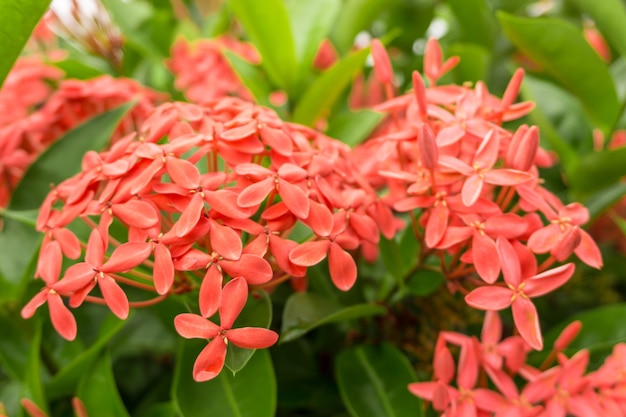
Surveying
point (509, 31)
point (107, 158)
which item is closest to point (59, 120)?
point (107, 158)

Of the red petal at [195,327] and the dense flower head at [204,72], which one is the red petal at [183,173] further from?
the dense flower head at [204,72]

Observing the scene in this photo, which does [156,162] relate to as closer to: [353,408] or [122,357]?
[353,408]

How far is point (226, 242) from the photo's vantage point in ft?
1.52

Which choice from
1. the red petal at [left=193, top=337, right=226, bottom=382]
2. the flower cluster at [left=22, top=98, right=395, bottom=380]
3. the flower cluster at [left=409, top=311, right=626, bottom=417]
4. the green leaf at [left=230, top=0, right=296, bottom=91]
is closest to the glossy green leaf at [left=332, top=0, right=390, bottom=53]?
the green leaf at [left=230, top=0, right=296, bottom=91]

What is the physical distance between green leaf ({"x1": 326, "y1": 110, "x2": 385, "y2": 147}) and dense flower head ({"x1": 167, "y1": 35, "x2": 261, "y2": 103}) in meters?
0.20

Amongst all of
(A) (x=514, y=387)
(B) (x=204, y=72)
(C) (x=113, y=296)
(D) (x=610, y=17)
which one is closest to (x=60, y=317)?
(C) (x=113, y=296)

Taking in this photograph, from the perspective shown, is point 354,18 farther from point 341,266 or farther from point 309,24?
point 341,266

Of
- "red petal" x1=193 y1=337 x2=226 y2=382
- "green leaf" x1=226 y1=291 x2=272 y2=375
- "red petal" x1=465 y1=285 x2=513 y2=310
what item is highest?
"red petal" x1=193 y1=337 x2=226 y2=382

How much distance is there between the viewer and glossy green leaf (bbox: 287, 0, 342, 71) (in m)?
0.86

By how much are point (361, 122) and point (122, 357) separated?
1.47 ft

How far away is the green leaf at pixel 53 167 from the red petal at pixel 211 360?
0.34 meters

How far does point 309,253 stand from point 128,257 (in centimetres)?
13

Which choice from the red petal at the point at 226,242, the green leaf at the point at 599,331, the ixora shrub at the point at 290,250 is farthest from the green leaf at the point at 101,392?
the green leaf at the point at 599,331

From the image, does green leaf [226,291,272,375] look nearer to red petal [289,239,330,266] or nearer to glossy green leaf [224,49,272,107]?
red petal [289,239,330,266]
